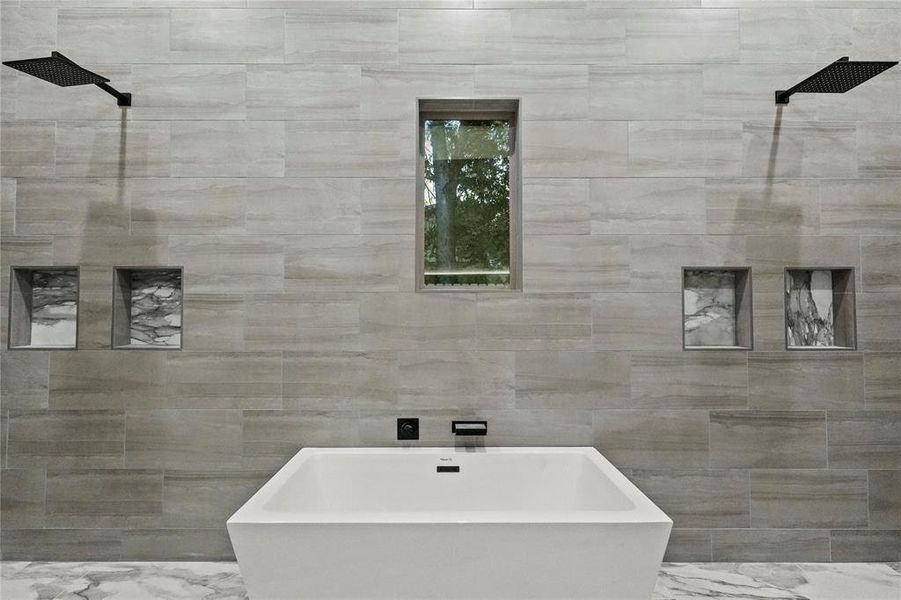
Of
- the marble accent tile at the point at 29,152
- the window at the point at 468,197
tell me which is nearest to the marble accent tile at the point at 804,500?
the window at the point at 468,197

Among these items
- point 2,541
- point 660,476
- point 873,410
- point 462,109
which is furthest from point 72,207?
point 873,410

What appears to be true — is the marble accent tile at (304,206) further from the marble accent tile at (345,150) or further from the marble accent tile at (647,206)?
the marble accent tile at (647,206)

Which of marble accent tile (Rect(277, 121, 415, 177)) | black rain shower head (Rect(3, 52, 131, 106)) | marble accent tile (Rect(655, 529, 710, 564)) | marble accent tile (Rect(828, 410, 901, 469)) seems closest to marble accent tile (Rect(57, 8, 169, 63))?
black rain shower head (Rect(3, 52, 131, 106))

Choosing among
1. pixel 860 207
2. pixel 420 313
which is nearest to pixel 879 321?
pixel 860 207

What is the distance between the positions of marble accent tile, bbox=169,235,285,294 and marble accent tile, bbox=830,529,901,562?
2710 millimetres

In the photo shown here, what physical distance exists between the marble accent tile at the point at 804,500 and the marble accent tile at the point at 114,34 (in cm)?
329

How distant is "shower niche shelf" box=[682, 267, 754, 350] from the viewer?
8.36ft

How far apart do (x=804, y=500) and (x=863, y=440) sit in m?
0.38

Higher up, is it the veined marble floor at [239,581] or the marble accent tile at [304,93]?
the marble accent tile at [304,93]

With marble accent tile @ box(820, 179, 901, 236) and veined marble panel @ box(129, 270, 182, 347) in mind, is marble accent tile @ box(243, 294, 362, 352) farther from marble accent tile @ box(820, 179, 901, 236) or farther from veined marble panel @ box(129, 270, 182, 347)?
marble accent tile @ box(820, 179, 901, 236)

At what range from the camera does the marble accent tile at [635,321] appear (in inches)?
96.2

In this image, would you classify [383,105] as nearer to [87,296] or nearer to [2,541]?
[87,296]

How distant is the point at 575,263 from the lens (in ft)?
8.06

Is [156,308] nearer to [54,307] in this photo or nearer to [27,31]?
[54,307]
